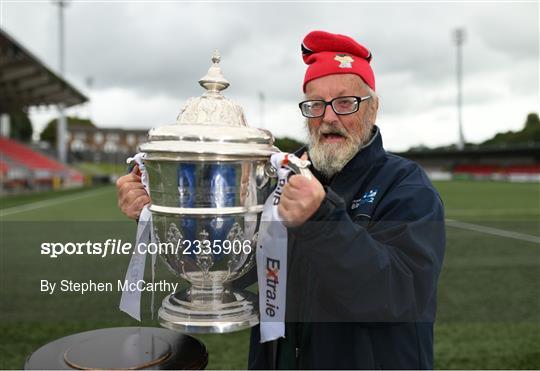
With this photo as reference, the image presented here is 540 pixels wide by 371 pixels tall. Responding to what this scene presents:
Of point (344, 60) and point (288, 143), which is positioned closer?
point (344, 60)

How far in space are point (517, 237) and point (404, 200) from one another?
305 inches

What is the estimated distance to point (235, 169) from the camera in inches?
44.6

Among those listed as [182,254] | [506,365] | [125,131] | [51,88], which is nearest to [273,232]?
[182,254]

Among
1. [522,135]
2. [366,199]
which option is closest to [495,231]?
[366,199]

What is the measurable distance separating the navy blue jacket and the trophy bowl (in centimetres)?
16

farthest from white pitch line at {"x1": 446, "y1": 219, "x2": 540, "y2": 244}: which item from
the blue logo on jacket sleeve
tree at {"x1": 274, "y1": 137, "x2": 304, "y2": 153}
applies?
the blue logo on jacket sleeve

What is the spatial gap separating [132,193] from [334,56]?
68cm

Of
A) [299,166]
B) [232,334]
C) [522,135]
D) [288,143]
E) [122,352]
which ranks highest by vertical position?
[522,135]

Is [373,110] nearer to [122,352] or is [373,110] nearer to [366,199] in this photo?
[366,199]

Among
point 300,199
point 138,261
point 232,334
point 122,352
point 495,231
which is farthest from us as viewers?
point 495,231

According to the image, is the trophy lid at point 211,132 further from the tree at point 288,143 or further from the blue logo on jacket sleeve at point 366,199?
the tree at point 288,143

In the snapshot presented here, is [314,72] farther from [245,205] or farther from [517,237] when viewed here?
[517,237]

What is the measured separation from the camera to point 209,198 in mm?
1130

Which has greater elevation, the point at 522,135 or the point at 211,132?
the point at 522,135
